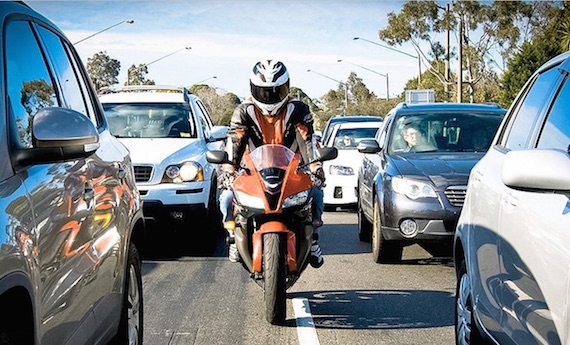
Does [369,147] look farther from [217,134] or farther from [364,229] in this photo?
[217,134]

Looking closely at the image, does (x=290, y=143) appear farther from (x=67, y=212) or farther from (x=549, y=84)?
(x=67, y=212)

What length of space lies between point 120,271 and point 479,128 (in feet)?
20.3

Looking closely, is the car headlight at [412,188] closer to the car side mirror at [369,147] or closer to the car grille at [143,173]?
the car side mirror at [369,147]

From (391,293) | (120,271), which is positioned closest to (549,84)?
(120,271)

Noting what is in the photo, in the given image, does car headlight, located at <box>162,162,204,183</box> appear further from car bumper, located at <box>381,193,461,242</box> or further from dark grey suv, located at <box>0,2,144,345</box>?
dark grey suv, located at <box>0,2,144,345</box>

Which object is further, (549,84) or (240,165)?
(240,165)

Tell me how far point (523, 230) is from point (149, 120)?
8.50 metres

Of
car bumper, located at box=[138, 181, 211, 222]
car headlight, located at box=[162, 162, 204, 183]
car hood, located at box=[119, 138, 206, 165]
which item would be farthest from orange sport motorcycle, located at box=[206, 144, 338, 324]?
car hood, located at box=[119, 138, 206, 165]

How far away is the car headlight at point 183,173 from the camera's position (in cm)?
996

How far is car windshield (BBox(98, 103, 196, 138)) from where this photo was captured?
11.2 metres

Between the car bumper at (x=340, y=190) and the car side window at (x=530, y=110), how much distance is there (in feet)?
31.7

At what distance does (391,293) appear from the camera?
25.2 ft

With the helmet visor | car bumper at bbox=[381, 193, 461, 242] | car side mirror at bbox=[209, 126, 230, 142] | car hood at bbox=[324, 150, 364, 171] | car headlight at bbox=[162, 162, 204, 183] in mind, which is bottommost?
car hood at bbox=[324, 150, 364, 171]

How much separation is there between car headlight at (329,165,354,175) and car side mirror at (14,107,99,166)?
11360 millimetres
